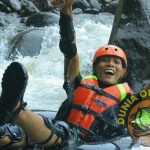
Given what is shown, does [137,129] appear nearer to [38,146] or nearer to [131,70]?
[38,146]

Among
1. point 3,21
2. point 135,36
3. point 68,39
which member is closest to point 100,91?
point 68,39

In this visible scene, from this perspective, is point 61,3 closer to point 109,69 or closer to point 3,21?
point 109,69

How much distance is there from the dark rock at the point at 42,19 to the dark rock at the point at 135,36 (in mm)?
3693

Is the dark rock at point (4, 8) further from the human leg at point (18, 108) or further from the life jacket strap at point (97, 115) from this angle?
the human leg at point (18, 108)

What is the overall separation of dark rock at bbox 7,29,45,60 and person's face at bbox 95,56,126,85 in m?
5.55

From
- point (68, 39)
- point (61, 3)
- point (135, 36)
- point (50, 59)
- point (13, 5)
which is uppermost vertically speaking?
point (61, 3)

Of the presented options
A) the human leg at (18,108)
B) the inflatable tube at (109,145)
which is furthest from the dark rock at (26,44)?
the human leg at (18,108)

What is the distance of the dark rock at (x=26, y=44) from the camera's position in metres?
10.0

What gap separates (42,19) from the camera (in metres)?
12.0

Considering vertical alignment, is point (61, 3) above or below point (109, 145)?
above

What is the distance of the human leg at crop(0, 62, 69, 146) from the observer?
316cm

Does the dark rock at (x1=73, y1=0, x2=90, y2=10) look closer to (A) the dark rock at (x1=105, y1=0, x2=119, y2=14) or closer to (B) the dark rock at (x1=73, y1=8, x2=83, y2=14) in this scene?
(B) the dark rock at (x1=73, y1=8, x2=83, y2=14)

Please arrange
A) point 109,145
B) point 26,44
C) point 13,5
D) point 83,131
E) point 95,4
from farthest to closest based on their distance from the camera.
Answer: point 95,4 → point 13,5 → point 26,44 → point 83,131 → point 109,145

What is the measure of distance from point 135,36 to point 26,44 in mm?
3064
